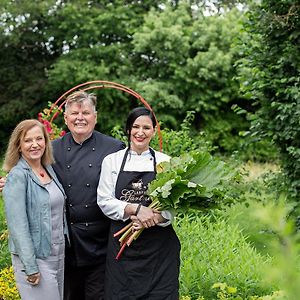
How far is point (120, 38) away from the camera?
18.2 m

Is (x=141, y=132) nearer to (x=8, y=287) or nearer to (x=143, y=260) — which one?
(x=143, y=260)

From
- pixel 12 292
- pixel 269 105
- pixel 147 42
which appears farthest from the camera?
pixel 147 42

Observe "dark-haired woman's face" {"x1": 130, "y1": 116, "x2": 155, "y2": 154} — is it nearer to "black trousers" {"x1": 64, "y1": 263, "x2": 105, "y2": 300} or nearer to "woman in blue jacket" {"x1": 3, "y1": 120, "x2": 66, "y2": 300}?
"woman in blue jacket" {"x1": 3, "y1": 120, "x2": 66, "y2": 300}

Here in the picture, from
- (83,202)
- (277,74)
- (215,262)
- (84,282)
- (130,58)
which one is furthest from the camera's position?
(130,58)

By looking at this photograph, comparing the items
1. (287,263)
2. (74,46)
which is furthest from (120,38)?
(287,263)

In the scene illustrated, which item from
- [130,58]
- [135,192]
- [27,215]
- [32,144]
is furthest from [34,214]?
[130,58]

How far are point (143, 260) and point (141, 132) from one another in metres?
0.76

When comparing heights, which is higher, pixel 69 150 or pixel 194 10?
pixel 194 10

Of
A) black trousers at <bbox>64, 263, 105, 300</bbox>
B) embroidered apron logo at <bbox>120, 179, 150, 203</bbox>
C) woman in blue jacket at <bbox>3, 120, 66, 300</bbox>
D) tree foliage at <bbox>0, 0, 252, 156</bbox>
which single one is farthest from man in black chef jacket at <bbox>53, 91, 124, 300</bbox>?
tree foliage at <bbox>0, 0, 252, 156</bbox>

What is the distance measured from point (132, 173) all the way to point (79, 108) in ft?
1.82

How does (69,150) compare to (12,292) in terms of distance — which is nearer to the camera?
(69,150)

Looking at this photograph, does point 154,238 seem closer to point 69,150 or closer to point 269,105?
point 69,150

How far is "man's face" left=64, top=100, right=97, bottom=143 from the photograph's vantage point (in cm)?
342

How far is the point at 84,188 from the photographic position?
11.2ft
